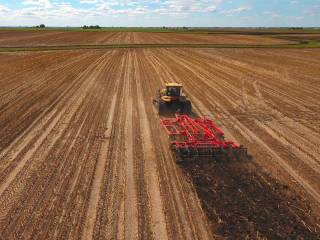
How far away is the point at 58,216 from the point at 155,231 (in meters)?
2.31

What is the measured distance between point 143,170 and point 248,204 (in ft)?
10.8

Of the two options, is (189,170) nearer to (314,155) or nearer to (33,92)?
(314,155)

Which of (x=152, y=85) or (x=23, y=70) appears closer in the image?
(x=152, y=85)

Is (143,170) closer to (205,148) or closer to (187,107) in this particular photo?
(205,148)

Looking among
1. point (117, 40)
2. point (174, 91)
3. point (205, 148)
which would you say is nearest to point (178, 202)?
point (205, 148)

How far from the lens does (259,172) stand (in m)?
9.96

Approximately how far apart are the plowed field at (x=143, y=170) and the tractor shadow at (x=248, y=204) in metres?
0.03

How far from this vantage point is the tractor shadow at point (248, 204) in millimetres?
7258

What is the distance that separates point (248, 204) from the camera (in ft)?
26.9

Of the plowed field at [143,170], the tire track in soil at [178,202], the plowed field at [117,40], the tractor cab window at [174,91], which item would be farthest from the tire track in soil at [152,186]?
the plowed field at [117,40]

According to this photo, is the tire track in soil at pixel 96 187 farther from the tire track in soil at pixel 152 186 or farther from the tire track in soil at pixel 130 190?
the tire track in soil at pixel 152 186

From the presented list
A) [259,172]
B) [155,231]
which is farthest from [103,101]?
[155,231]

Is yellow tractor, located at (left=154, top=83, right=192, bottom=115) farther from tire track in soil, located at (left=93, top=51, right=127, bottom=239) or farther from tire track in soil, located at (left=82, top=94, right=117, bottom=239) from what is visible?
tire track in soil, located at (left=82, top=94, right=117, bottom=239)

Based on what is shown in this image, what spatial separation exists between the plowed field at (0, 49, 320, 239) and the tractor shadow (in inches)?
1.0
